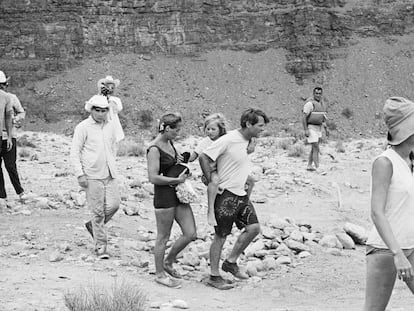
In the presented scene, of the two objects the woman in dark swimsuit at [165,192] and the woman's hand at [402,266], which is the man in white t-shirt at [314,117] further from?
the woman's hand at [402,266]

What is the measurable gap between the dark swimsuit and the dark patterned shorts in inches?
18.0

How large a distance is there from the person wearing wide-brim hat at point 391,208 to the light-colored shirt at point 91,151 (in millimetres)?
3944

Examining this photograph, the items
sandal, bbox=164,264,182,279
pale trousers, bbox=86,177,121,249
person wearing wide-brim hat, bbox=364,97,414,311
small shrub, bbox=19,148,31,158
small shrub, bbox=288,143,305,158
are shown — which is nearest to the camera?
person wearing wide-brim hat, bbox=364,97,414,311

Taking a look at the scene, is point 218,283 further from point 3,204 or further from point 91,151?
point 3,204

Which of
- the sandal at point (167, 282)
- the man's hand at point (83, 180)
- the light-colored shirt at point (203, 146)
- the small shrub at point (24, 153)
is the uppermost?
the light-colored shirt at point (203, 146)

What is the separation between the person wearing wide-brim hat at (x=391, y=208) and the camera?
15.1 feet

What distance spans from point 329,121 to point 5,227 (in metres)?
32.5

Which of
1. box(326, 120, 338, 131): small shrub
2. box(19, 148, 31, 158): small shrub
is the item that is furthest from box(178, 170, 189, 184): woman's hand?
box(326, 120, 338, 131): small shrub

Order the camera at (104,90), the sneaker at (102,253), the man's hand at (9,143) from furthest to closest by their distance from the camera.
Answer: the man's hand at (9,143) < the camera at (104,90) < the sneaker at (102,253)

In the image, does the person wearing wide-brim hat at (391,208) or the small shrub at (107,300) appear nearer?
the person wearing wide-brim hat at (391,208)

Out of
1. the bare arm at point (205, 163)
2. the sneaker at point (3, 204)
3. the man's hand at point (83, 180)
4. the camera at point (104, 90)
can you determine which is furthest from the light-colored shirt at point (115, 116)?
the sneaker at point (3, 204)

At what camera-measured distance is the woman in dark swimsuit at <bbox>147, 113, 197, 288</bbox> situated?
7.16m

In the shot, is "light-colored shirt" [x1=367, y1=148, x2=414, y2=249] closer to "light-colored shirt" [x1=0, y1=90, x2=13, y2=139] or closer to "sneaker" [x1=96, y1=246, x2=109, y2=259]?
"sneaker" [x1=96, y1=246, x2=109, y2=259]

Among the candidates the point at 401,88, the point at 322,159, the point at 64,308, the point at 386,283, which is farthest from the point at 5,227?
the point at 401,88
